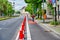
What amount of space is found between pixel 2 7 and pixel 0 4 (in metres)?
2.56

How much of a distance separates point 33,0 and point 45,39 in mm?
52066

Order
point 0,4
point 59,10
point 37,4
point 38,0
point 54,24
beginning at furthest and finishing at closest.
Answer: point 0,4 < point 37,4 < point 38,0 < point 59,10 < point 54,24

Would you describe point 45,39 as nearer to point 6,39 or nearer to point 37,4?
point 6,39

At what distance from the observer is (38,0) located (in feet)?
211

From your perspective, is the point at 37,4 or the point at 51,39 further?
the point at 37,4

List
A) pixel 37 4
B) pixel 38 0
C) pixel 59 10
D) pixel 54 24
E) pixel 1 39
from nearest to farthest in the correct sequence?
1. pixel 1 39
2. pixel 54 24
3. pixel 59 10
4. pixel 38 0
5. pixel 37 4

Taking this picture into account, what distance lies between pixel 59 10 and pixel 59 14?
301 centimetres

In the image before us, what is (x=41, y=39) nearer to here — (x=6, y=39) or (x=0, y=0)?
(x=6, y=39)

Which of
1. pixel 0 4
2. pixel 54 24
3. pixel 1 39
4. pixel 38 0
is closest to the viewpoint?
pixel 1 39

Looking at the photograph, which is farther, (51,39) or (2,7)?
(2,7)

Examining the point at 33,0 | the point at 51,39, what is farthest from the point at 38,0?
the point at 51,39

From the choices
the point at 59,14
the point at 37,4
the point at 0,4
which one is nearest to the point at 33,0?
the point at 37,4

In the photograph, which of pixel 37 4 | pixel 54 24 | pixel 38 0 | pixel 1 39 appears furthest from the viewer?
pixel 37 4

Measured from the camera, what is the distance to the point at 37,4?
70062 mm
